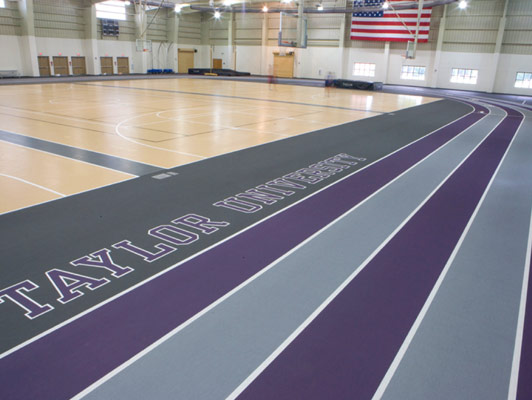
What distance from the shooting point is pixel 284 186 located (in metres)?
8.05

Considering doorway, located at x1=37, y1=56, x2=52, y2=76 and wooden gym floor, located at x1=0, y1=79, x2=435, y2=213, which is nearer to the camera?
wooden gym floor, located at x1=0, y1=79, x2=435, y2=213

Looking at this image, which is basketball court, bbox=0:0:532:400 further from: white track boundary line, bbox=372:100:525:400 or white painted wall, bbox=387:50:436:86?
white painted wall, bbox=387:50:436:86

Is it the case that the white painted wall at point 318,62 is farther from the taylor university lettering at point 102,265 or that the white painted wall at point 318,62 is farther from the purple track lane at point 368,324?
the taylor university lettering at point 102,265

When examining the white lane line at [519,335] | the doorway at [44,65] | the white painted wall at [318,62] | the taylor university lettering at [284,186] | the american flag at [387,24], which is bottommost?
the white lane line at [519,335]

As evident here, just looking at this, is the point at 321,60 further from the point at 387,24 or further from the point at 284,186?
the point at 284,186

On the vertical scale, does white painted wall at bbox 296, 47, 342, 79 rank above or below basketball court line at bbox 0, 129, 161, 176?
above

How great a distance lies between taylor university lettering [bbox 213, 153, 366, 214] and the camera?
7.00 metres

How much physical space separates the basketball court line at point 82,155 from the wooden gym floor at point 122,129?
0.02 metres

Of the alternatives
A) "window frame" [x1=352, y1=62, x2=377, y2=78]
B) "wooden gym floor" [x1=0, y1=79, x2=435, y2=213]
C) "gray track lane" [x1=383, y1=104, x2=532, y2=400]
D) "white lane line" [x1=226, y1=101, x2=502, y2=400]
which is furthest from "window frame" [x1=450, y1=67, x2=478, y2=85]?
"white lane line" [x1=226, y1=101, x2=502, y2=400]

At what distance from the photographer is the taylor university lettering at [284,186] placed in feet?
23.0

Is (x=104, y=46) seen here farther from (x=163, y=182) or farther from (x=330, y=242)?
(x=330, y=242)

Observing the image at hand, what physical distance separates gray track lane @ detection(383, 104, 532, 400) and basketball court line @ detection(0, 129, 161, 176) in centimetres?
626

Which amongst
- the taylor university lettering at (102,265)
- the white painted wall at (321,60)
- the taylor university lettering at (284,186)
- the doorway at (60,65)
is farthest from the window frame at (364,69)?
the taylor university lettering at (102,265)

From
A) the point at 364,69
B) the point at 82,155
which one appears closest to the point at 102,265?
the point at 82,155
